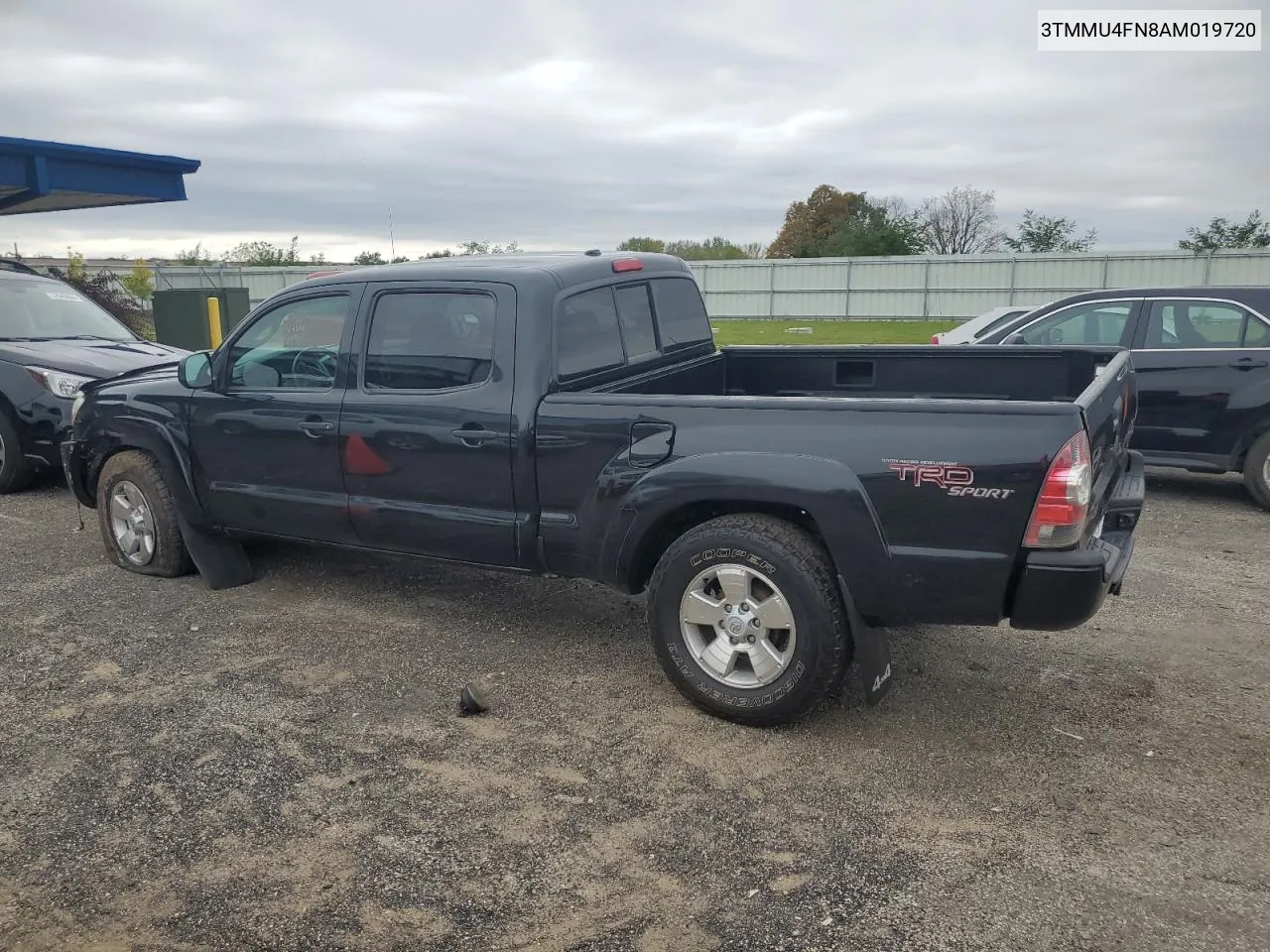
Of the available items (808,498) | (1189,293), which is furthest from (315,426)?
(1189,293)

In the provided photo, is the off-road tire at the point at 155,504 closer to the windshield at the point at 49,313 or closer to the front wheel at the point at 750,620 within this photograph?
the front wheel at the point at 750,620

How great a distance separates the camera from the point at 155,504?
5613 millimetres

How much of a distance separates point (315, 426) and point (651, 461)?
1.84 m

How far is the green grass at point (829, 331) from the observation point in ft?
75.5

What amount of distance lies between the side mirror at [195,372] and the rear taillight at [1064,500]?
4.12 metres

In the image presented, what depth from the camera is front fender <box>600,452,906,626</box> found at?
354cm

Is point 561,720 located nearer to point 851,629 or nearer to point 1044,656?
point 851,629

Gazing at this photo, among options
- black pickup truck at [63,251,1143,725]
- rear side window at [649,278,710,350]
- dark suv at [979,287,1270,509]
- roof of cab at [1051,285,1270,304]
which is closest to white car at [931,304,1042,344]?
roof of cab at [1051,285,1270,304]

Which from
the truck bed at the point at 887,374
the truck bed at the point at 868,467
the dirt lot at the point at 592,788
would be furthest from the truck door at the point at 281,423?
the truck bed at the point at 887,374

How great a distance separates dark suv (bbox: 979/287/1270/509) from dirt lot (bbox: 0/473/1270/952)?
2297mm

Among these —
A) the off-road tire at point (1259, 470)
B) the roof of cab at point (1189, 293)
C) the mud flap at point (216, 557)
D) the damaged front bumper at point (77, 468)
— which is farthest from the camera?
the roof of cab at point (1189, 293)

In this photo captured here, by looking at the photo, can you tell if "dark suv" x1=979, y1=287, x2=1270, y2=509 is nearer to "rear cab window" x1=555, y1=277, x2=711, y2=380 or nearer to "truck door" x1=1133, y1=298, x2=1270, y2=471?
"truck door" x1=1133, y1=298, x2=1270, y2=471

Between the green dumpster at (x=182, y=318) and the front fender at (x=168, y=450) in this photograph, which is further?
the green dumpster at (x=182, y=318)

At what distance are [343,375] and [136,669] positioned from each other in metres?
1.63
